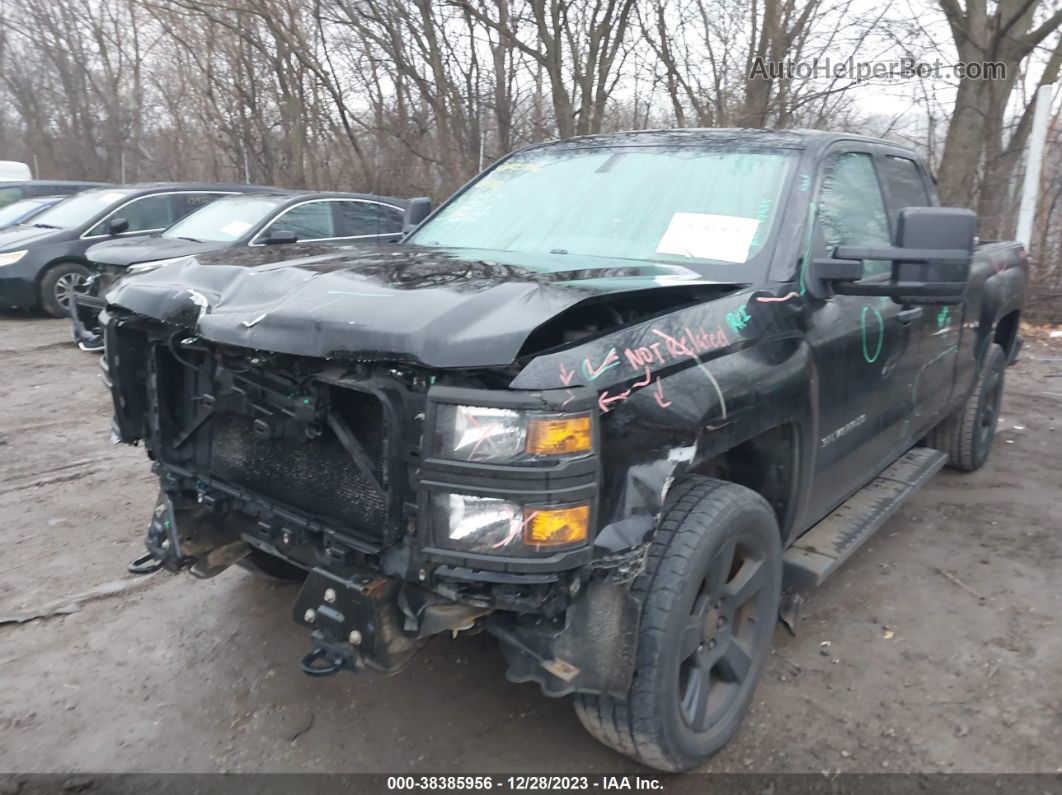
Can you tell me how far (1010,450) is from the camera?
5.75m

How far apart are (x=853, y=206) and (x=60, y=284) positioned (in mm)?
9767

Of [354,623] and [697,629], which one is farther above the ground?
[354,623]

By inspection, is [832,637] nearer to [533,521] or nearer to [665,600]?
[665,600]

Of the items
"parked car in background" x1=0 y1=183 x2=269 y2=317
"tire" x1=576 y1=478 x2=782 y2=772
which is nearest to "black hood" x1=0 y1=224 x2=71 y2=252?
"parked car in background" x1=0 y1=183 x2=269 y2=317

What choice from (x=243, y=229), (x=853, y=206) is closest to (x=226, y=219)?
(x=243, y=229)

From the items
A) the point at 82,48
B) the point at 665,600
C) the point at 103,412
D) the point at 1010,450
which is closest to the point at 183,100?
the point at 82,48

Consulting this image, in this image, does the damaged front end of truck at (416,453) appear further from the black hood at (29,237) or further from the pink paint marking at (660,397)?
the black hood at (29,237)

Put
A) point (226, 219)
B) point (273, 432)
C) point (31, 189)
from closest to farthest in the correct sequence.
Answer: point (273, 432) < point (226, 219) < point (31, 189)

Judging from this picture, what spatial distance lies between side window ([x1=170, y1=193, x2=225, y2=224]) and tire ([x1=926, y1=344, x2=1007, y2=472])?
8.94m

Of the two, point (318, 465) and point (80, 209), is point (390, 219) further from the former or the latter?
point (318, 465)

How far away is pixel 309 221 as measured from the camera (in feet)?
29.7

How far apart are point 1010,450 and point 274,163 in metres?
17.0

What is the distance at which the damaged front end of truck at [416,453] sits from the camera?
6.20 ft

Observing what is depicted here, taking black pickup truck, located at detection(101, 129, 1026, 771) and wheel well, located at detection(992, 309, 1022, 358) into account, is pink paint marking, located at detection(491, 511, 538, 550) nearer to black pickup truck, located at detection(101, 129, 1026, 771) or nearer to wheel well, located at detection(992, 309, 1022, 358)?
black pickup truck, located at detection(101, 129, 1026, 771)
